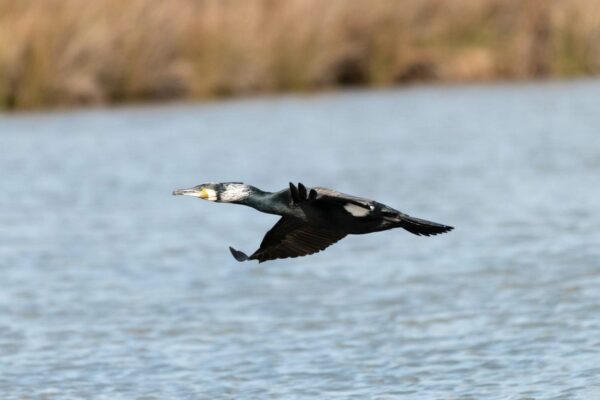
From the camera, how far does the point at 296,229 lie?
705cm

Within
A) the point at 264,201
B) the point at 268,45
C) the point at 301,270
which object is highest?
the point at 268,45

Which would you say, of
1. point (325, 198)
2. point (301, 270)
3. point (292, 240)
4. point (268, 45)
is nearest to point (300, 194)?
point (325, 198)

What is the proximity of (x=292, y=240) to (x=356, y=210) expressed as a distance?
998 mm

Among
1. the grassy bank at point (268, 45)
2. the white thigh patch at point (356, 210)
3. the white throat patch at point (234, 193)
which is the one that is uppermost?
the grassy bank at point (268, 45)

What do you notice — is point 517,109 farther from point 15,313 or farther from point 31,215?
point 15,313

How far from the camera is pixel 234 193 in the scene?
6.67 meters

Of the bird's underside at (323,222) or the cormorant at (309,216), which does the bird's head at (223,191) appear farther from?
the bird's underside at (323,222)

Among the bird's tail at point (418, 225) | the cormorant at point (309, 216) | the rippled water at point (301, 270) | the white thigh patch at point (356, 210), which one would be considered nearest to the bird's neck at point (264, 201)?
the cormorant at point (309, 216)

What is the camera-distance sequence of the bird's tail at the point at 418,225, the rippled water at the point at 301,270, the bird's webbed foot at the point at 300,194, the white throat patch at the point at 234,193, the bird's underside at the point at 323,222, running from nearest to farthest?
the bird's webbed foot at the point at 300,194, the bird's underside at the point at 323,222, the bird's tail at the point at 418,225, the white throat patch at the point at 234,193, the rippled water at the point at 301,270

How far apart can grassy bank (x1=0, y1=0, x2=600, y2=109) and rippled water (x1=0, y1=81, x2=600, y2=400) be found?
6.05ft

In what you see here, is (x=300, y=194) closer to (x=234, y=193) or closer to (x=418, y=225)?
(x=418, y=225)

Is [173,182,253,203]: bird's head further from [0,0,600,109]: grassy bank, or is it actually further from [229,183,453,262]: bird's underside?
[0,0,600,109]: grassy bank

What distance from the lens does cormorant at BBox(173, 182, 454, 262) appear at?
603 centimetres

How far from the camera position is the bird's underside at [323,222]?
236 inches
